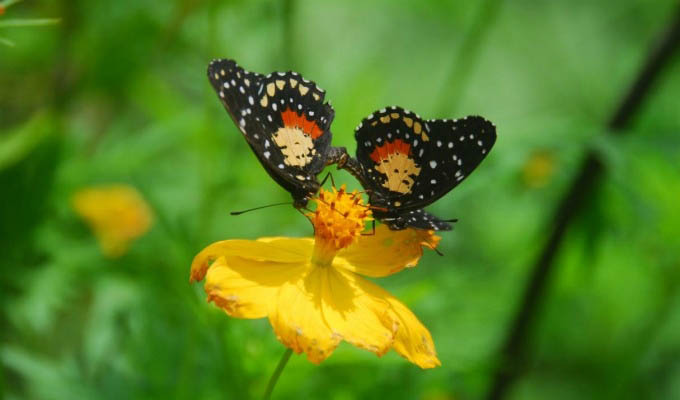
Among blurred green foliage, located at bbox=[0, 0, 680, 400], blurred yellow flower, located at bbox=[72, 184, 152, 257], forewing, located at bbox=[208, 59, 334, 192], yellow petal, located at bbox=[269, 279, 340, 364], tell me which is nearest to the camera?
yellow petal, located at bbox=[269, 279, 340, 364]

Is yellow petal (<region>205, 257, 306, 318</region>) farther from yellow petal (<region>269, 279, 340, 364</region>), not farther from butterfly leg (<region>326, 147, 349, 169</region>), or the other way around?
butterfly leg (<region>326, 147, 349, 169</region>)

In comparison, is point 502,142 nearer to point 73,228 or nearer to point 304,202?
point 304,202

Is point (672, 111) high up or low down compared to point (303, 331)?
up

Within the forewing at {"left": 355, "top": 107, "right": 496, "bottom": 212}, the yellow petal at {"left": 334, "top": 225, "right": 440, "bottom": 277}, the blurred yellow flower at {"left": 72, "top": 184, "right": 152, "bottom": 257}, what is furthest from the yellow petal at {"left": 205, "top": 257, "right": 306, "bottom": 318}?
the blurred yellow flower at {"left": 72, "top": 184, "right": 152, "bottom": 257}

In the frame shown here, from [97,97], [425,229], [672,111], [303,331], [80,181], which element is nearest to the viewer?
[303,331]

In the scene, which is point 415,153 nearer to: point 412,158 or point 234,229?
point 412,158

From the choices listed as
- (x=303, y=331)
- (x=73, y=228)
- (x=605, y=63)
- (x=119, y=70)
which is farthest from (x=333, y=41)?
(x=303, y=331)
